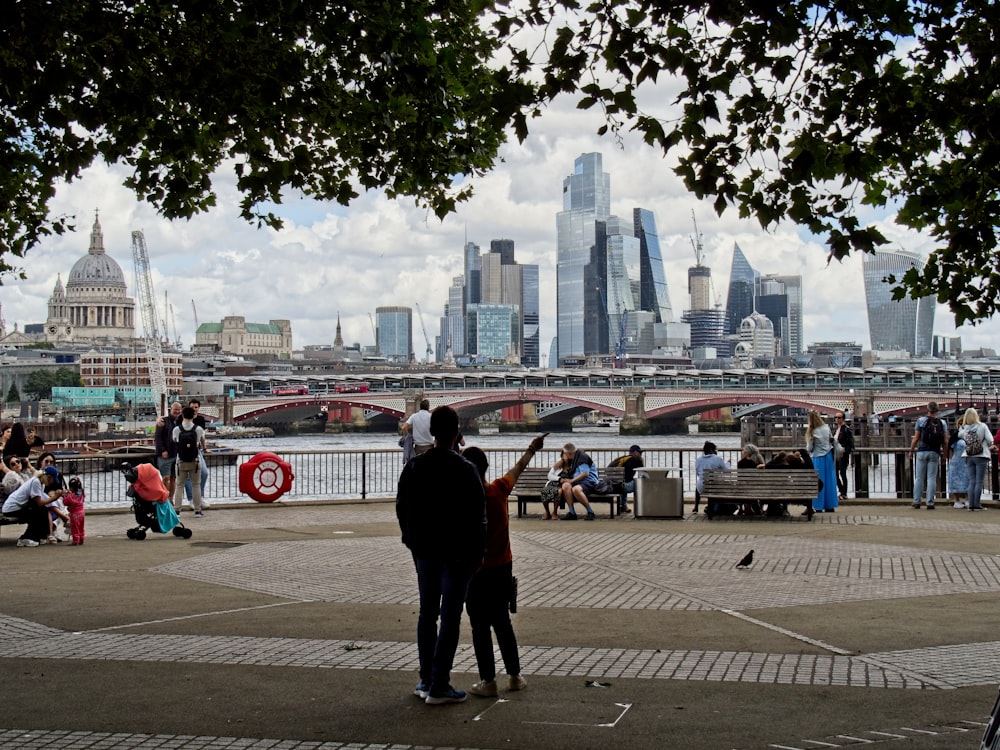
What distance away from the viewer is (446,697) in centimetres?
640

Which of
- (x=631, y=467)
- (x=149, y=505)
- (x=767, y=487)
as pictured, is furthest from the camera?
(x=631, y=467)

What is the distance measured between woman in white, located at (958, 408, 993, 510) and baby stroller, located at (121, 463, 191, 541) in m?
10.6

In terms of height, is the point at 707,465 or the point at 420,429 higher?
the point at 420,429

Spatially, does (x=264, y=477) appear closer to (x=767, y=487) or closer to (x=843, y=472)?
(x=767, y=487)

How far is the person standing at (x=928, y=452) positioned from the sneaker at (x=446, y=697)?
13010mm

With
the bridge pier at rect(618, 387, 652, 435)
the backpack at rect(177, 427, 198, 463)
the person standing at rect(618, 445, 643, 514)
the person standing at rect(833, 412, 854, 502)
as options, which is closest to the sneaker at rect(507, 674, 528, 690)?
the backpack at rect(177, 427, 198, 463)

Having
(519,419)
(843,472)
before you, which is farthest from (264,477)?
(519,419)

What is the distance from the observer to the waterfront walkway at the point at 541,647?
5.96m

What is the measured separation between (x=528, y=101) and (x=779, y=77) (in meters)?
1.61

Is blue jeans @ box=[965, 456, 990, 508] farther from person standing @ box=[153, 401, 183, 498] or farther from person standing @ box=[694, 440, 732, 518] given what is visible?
person standing @ box=[153, 401, 183, 498]

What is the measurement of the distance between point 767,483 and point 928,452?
10.1 ft

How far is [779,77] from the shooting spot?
7.70m

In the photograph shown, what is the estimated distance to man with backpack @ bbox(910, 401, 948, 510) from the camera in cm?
1797

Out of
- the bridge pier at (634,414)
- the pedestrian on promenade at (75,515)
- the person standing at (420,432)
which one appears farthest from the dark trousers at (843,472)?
the bridge pier at (634,414)
